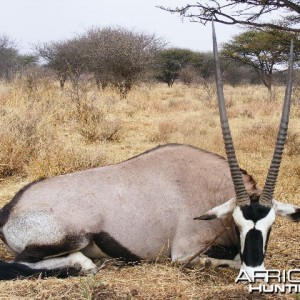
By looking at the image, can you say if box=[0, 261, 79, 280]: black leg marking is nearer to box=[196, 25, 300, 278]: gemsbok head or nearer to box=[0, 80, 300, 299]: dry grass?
box=[0, 80, 300, 299]: dry grass

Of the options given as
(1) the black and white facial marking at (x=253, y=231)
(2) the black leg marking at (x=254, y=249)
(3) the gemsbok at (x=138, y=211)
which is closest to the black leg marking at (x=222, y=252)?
(3) the gemsbok at (x=138, y=211)

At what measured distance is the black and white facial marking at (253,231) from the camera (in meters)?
3.32

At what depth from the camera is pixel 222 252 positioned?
3.91 metres

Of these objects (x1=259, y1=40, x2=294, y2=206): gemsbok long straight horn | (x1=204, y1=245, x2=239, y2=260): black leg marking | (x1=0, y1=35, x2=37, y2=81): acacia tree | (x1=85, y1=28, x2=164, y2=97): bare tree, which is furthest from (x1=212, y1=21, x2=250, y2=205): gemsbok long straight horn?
(x1=0, y1=35, x2=37, y2=81): acacia tree

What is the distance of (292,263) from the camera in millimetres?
4074

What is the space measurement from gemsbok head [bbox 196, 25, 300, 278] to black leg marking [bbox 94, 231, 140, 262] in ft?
1.88

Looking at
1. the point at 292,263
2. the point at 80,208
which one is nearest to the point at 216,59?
the point at 80,208

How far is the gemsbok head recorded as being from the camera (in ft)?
10.9

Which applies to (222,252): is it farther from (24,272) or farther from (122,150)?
(122,150)

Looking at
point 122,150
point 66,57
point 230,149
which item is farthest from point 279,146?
point 66,57

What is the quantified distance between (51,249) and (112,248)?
1.31ft

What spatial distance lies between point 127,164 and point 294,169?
345 centimetres

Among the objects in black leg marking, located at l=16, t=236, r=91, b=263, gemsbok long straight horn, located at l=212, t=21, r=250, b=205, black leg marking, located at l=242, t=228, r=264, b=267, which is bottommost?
black leg marking, located at l=16, t=236, r=91, b=263

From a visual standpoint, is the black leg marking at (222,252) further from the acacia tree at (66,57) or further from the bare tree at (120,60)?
the acacia tree at (66,57)
